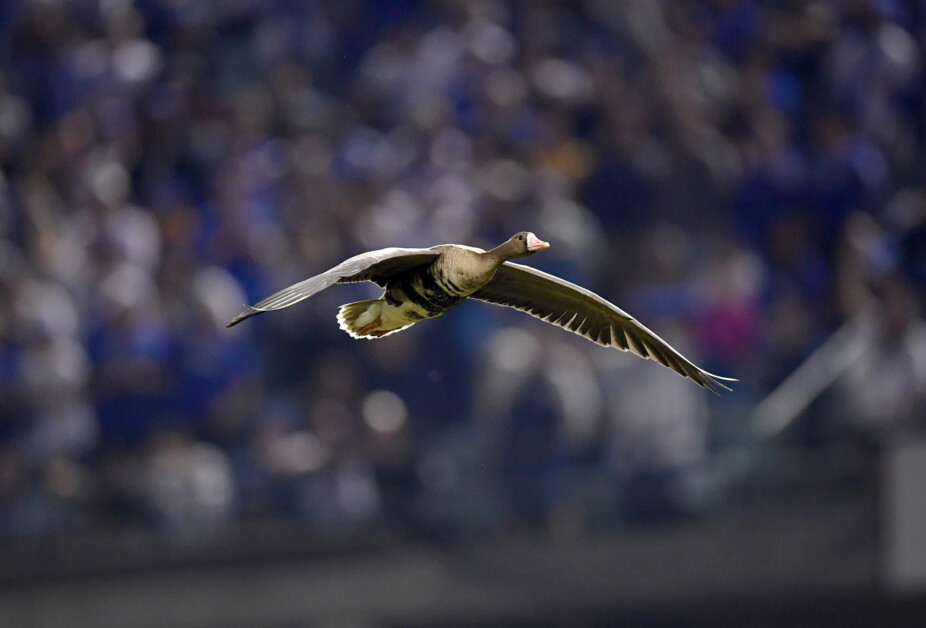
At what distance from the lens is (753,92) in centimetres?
946

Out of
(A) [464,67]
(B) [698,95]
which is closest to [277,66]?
(A) [464,67]

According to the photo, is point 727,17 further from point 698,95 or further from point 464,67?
point 464,67

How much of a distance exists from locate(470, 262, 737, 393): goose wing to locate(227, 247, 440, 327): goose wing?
511 millimetres

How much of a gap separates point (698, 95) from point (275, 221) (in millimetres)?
3120

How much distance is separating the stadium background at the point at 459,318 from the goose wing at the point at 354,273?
3340 millimetres

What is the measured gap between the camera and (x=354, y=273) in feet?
12.2

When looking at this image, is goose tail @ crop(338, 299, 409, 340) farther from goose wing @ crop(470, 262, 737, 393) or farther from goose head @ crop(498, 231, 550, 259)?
goose head @ crop(498, 231, 550, 259)

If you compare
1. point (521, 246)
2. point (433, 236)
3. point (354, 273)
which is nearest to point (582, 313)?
point (521, 246)

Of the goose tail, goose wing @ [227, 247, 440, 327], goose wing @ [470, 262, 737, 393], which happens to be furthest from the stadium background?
goose wing @ [227, 247, 440, 327]

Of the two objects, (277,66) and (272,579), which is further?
(277,66)

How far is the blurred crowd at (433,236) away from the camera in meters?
7.62

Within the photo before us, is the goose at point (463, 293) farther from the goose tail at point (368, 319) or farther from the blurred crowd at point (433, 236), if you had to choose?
the blurred crowd at point (433, 236)

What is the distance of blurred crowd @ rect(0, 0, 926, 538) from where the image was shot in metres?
7.62

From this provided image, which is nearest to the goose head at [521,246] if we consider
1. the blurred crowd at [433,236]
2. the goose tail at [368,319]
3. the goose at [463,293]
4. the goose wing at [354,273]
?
the goose at [463,293]
